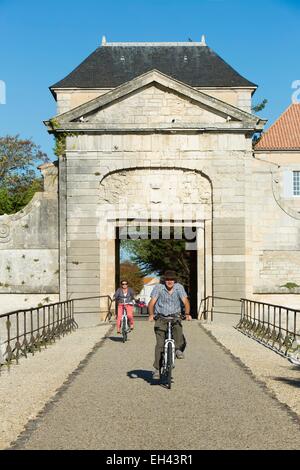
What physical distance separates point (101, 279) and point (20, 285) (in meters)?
2.62

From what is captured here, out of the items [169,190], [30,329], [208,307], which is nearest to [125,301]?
[30,329]

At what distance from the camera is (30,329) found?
16.4 metres

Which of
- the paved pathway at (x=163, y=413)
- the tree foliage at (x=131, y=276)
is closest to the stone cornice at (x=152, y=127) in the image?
the paved pathway at (x=163, y=413)

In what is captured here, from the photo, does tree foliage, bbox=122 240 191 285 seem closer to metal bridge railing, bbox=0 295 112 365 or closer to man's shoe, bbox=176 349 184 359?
metal bridge railing, bbox=0 295 112 365

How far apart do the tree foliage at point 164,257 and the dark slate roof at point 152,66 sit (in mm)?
14958

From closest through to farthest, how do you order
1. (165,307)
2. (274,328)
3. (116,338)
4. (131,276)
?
(165,307)
(274,328)
(116,338)
(131,276)

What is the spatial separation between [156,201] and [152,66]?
1080 cm

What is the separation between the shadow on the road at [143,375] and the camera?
11.2 meters

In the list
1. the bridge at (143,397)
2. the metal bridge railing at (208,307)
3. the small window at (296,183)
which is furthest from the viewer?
the small window at (296,183)

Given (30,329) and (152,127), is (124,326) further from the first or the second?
(152,127)

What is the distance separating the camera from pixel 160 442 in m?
6.95

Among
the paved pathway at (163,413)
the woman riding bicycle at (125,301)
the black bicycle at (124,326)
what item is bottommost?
the paved pathway at (163,413)

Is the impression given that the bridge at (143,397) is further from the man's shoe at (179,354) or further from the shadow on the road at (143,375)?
the man's shoe at (179,354)
